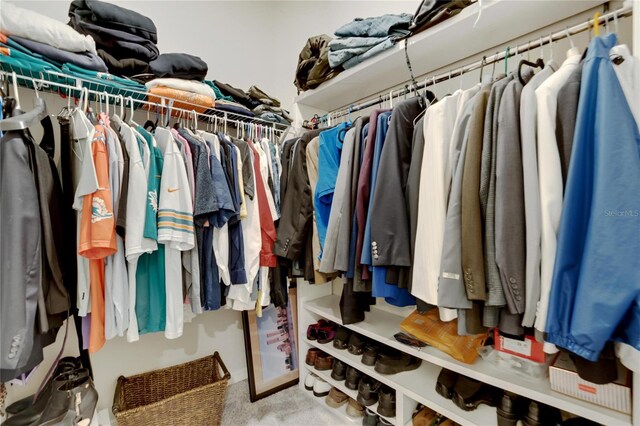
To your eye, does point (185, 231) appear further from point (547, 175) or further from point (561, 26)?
point (561, 26)

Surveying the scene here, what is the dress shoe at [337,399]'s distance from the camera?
57.9 inches

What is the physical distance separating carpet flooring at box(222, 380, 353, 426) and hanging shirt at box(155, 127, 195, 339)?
790 millimetres

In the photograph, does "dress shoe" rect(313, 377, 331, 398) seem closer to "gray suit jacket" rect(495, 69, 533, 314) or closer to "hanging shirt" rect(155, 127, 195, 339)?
"hanging shirt" rect(155, 127, 195, 339)

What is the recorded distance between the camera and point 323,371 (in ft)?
5.21

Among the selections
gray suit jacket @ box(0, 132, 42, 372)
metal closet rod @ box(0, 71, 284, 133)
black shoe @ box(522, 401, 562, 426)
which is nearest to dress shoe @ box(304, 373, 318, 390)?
black shoe @ box(522, 401, 562, 426)

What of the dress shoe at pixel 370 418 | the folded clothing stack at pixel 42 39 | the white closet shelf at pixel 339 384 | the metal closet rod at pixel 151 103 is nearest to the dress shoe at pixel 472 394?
the white closet shelf at pixel 339 384

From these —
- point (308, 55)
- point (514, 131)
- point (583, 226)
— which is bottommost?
point (583, 226)

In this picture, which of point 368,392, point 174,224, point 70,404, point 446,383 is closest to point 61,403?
point 70,404

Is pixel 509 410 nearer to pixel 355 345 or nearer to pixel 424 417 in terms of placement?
pixel 424 417

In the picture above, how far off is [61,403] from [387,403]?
1.28 metres

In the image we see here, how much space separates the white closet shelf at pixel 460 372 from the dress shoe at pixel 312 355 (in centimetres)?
7

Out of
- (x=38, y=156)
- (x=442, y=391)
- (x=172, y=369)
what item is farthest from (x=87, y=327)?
(x=442, y=391)

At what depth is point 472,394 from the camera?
101cm

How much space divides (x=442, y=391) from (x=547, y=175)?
0.93 metres
